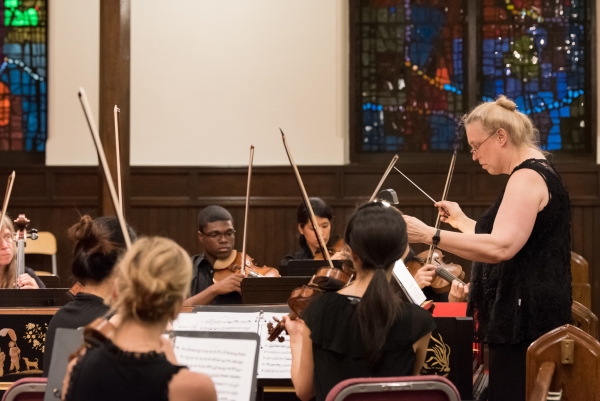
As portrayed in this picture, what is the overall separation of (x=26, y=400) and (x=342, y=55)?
538 centimetres

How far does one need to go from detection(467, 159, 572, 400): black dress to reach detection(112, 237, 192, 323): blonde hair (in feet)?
4.47

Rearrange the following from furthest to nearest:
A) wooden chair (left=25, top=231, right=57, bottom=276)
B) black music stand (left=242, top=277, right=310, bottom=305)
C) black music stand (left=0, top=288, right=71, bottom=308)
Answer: wooden chair (left=25, top=231, right=57, bottom=276), black music stand (left=242, top=277, right=310, bottom=305), black music stand (left=0, top=288, right=71, bottom=308)

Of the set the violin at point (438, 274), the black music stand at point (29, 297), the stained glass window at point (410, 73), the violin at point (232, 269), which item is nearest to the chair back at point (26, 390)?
the black music stand at point (29, 297)

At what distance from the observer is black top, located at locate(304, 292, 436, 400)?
7.13ft

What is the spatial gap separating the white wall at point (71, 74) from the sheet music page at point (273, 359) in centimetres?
450

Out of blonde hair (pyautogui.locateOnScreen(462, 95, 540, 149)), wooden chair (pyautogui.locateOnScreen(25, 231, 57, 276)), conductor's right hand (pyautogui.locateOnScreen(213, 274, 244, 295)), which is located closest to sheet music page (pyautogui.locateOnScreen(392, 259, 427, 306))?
blonde hair (pyautogui.locateOnScreen(462, 95, 540, 149))

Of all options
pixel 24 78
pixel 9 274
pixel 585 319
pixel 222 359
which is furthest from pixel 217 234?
pixel 24 78

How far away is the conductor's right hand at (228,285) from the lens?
4.37 metres

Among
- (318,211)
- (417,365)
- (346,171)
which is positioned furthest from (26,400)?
(346,171)

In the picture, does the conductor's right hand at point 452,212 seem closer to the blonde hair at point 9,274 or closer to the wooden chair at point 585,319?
the wooden chair at point 585,319

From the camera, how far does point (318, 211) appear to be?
18.4 feet

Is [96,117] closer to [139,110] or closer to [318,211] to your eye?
[139,110]

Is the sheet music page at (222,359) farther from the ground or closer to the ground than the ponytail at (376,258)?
closer to the ground

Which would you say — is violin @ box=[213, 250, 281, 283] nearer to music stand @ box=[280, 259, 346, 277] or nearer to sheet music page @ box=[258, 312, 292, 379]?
music stand @ box=[280, 259, 346, 277]
